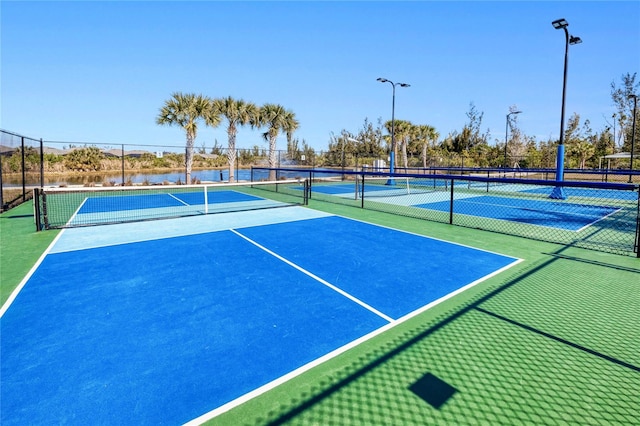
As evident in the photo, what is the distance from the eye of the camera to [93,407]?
8.87ft

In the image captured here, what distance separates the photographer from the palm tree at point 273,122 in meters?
A: 26.8

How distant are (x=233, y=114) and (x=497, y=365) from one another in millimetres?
25260

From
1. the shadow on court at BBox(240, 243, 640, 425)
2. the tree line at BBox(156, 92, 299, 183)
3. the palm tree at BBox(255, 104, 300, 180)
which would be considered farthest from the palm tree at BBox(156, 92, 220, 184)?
the shadow on court at BBox(240, 243, 640, 425)

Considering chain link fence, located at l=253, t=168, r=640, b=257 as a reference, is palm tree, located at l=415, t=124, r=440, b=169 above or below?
above

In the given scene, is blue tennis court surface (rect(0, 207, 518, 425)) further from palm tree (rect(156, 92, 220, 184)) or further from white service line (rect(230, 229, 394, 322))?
palm tree (rect(156, 92, 220, 184))

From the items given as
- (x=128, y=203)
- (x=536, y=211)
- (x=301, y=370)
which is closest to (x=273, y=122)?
(x=128, y=203)

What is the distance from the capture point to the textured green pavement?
2650mm

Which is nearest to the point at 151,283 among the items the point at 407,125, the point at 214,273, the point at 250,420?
the point at 214,273

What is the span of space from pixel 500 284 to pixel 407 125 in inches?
1540

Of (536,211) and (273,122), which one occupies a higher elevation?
(273,122)

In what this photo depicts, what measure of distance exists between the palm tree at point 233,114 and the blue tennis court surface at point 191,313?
59.0 ft

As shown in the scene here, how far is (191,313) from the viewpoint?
438cm

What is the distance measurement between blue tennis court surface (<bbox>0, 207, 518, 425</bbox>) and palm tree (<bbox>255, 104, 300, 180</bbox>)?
19989 mm

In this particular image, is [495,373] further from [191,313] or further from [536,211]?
[536,211]
